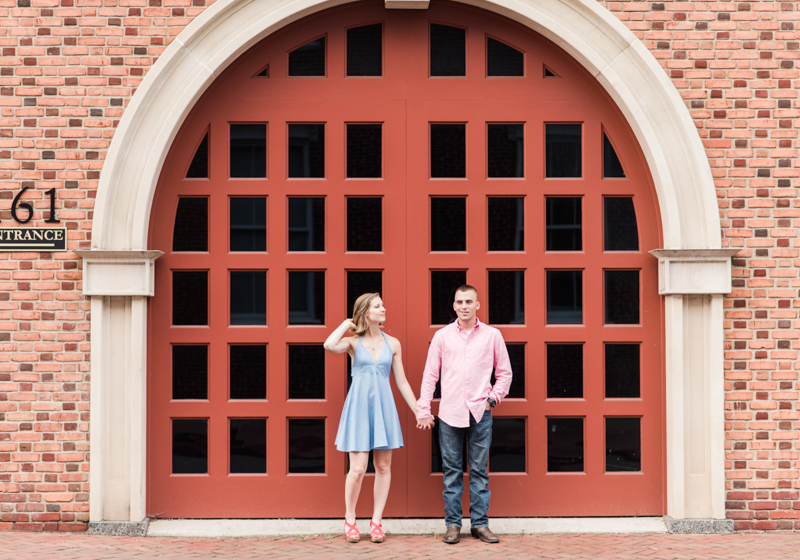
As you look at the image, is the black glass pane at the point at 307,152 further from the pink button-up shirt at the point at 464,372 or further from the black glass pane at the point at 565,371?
the black glass pane at the point at 565,371

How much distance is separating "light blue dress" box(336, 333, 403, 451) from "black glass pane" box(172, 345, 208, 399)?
1.23m

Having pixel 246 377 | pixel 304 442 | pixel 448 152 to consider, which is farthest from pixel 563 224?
pixel 246 377

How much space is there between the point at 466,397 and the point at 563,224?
164 cm

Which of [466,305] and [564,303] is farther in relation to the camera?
[564,303]

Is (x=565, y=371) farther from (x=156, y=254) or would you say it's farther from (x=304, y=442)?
(x=156, y=254)

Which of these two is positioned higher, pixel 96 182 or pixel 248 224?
pixel 96 182

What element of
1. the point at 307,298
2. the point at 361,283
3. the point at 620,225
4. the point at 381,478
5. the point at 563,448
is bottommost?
the point at 381,478

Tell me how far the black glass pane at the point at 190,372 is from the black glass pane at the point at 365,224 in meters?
1.44

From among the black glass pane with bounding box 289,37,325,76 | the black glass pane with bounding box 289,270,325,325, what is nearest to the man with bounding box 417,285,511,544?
the black glass pane with bounding box 289,270,325,325

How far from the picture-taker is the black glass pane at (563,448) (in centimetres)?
592

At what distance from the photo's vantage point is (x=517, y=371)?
234 inches

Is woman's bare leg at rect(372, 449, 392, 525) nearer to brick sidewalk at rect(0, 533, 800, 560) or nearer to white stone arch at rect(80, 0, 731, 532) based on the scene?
brick sidewalk at rect(0, 533, 800, 560)

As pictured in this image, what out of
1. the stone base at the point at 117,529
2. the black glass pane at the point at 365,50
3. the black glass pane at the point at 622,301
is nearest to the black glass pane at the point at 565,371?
the black glass pane at the point at 622,301

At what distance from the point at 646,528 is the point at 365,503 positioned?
84.4 inches
